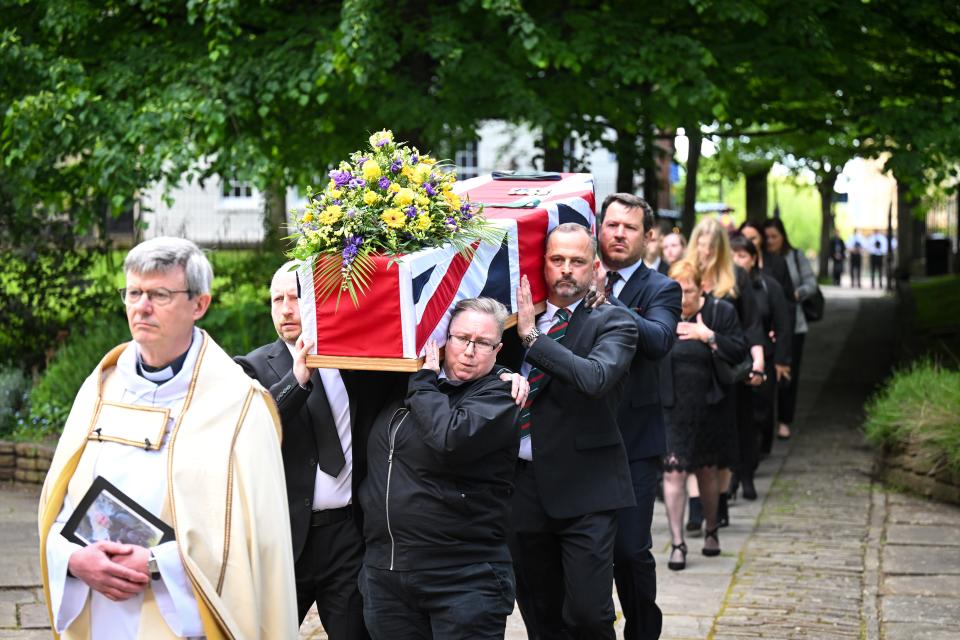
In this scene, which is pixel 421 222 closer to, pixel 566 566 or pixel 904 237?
pixel 566 566

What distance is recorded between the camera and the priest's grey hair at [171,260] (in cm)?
385

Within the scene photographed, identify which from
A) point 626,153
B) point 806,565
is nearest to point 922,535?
point 806,565

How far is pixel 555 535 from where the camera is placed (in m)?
5.58

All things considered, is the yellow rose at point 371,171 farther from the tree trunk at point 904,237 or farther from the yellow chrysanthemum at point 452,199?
the tree trunk at point 904,237

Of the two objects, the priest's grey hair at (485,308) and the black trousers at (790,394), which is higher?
the priest's grey hair at (485,308)

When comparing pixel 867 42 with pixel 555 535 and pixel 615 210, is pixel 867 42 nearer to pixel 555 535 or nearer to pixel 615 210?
pixel 615 210

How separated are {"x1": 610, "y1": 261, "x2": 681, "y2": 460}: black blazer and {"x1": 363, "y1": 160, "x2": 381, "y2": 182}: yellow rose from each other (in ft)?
5.83

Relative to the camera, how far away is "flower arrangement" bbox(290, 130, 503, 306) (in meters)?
4.55

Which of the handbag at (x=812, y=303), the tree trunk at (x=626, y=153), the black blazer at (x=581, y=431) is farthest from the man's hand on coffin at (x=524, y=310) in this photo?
the tree trunk at (x=626, y=153)

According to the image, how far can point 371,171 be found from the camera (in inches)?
184

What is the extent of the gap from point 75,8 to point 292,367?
8271 millimetres

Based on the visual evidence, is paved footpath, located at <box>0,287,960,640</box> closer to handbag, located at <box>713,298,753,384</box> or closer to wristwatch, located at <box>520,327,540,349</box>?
handbag, located at <box>713,298,753,384</box>

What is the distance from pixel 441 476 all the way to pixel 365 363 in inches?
17.5

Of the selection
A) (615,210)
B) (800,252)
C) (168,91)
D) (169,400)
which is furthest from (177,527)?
(800,252)
